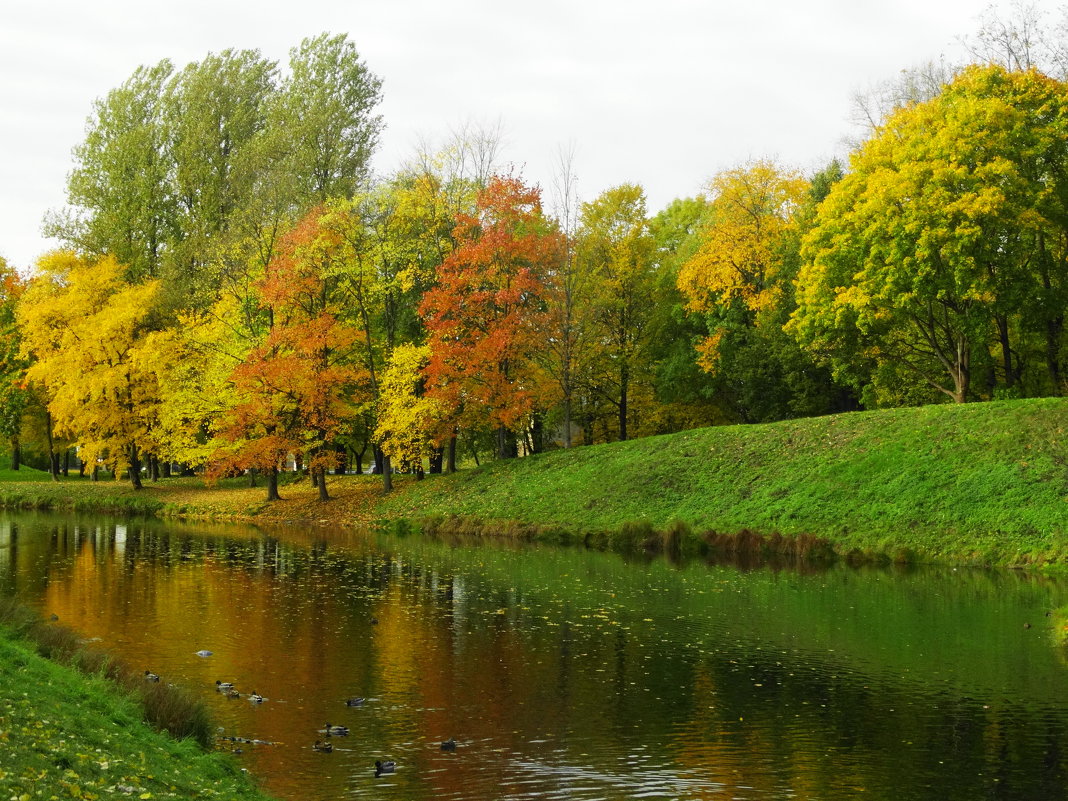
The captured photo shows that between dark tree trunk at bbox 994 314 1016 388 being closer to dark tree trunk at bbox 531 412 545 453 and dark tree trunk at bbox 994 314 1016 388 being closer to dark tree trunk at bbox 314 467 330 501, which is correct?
dark tree trunk at bbox 531 412 545 453

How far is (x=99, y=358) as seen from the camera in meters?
56.3

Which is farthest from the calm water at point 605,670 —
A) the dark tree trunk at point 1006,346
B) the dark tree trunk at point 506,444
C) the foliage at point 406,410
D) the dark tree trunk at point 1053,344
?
the dark tree trunk at point 506,444

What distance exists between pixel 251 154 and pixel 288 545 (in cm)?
2698

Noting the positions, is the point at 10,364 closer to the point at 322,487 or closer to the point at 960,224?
the point at 322,487

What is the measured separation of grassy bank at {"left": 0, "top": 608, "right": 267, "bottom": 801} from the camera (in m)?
9.01

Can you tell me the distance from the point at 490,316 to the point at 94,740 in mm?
38751

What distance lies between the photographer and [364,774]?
12562 mm

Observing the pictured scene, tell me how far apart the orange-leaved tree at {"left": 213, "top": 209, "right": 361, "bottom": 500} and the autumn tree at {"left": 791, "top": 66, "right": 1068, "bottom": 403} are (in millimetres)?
23206

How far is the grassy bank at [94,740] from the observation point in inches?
355

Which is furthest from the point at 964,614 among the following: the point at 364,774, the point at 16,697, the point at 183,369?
the point at 183,369

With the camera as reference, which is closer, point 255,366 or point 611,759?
point 611,759

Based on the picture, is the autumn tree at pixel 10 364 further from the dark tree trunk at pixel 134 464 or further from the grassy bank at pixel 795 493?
the grassy bank at pixel 795 493

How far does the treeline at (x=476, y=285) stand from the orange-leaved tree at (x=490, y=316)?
0.14 metres

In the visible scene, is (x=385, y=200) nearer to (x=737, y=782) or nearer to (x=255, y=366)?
(x=255, y=366)
